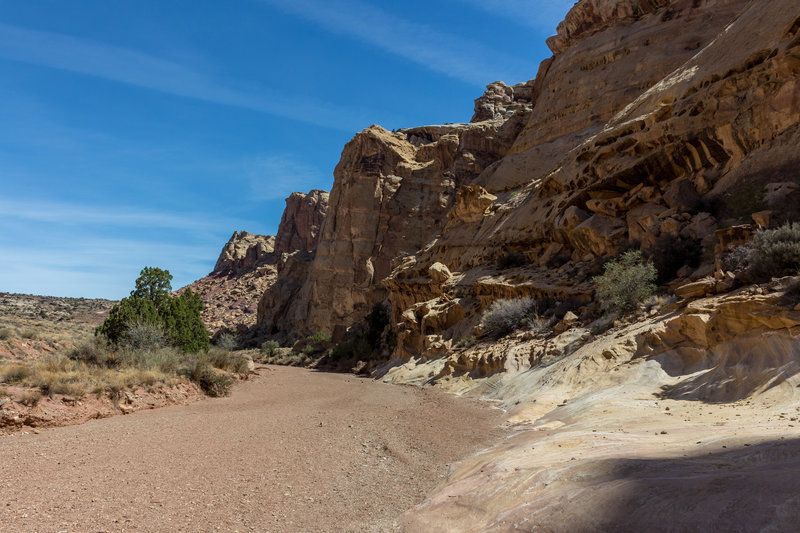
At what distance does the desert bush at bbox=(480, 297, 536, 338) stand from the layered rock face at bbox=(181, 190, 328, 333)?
66.7 meters

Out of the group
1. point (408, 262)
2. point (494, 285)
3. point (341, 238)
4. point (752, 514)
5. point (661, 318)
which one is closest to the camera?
point (752, 514)

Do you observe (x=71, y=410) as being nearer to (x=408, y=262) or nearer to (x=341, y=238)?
(x=408, y=262)

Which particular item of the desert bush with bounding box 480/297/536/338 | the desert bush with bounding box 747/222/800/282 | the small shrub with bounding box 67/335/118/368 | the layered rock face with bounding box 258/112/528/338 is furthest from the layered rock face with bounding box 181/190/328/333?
the desert bush with bounding box 747/222/800/282

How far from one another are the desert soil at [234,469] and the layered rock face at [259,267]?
7499cm

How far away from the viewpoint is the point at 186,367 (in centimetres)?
1616

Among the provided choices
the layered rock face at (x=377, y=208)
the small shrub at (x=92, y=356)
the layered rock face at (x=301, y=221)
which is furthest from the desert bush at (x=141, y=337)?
the layered rock face at (x=301, y=221)

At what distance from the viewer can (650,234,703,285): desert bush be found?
15127 mm

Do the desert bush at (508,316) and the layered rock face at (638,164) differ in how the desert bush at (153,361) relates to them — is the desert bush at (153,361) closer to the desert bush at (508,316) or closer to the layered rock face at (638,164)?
the layered rock face at (638,164)

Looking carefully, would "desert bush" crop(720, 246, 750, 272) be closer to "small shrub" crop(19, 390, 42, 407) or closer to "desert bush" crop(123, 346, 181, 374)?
"small shrub" crop(19, 390, 42, 407)

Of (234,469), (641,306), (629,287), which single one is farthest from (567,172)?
(234,469)

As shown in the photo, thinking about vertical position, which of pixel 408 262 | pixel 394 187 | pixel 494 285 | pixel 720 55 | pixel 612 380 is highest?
pixel 394 187

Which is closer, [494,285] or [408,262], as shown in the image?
[494,285]

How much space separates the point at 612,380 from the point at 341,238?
52.7m

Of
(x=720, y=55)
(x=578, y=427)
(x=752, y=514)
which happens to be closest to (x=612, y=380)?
(x=578, y=427)
